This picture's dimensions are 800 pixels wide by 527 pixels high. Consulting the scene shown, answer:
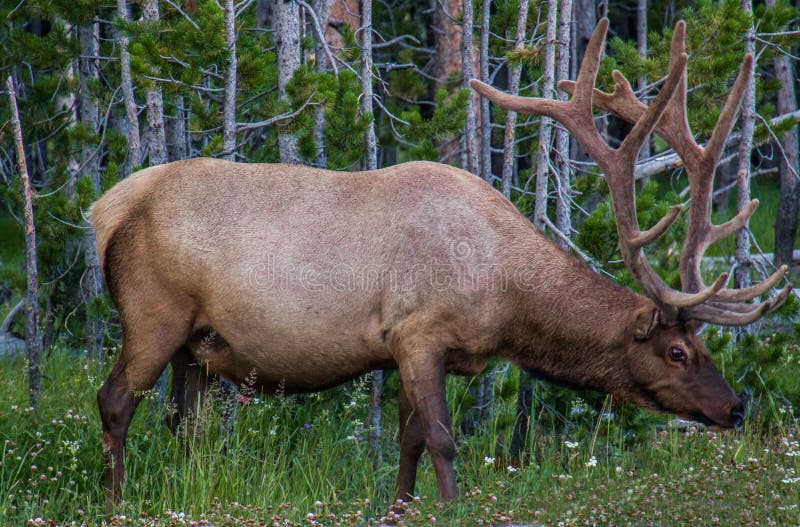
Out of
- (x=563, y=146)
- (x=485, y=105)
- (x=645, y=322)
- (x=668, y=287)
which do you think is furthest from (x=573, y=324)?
(x=485, y=105)

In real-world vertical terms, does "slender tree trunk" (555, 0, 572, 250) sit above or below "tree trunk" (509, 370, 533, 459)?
above

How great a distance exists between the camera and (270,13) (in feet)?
33.2

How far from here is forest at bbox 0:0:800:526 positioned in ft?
17.5

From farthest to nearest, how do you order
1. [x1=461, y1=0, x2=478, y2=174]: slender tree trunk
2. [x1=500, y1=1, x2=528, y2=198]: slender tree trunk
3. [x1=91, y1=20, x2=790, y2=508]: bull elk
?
[x1=461, y1=0, x2=478, y2=174]: slender tree trunk, [x1=500, y1=1, x2=528, y2=198]: slender tree trunk, [x1=91, y1=20, x2=790, y2=508]: bull elk

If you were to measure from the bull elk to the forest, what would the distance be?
198 mm

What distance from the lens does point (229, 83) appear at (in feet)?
20.3

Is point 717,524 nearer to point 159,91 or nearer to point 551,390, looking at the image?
point 551,390

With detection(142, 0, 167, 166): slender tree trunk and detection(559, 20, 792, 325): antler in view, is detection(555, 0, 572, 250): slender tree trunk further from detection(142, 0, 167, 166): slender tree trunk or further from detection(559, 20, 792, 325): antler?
detection(142, 0, 167, 166): slender tree trunk

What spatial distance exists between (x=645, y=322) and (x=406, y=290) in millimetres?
1317

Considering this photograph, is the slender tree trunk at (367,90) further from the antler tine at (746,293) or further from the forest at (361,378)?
the antler tine at (746,293)

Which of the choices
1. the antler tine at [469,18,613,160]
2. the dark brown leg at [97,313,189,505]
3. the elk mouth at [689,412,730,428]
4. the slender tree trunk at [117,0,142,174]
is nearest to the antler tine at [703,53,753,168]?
the antler tine at [469,18,613,160]

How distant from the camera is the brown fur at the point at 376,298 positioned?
5395 mm

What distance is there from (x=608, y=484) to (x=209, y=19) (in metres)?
3.49

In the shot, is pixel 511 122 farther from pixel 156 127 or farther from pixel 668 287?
pixel 156 127
